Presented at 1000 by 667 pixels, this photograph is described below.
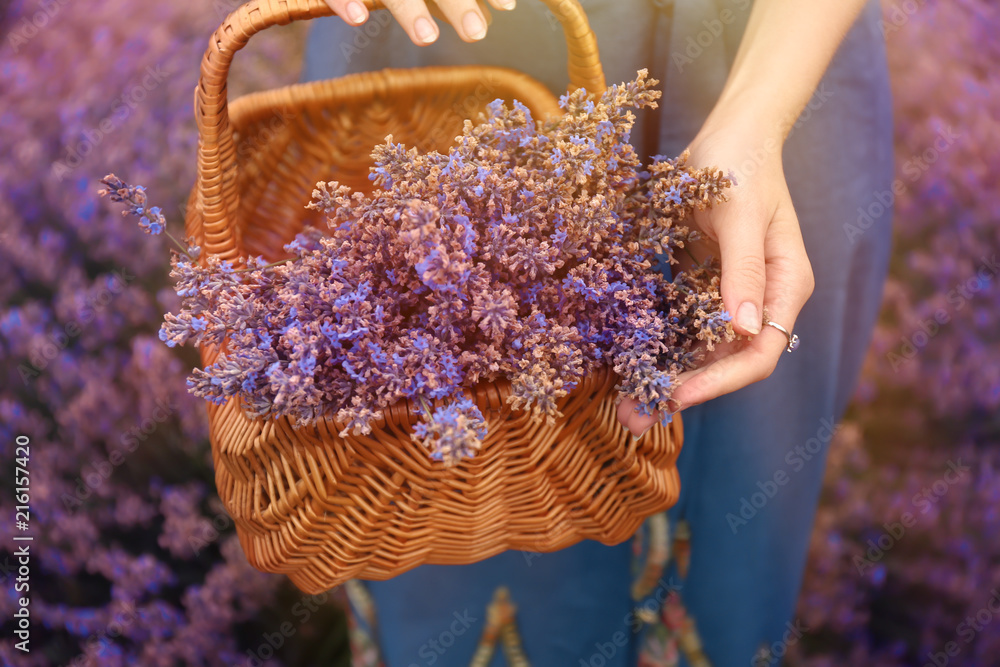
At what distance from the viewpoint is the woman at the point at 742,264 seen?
723 millimetres

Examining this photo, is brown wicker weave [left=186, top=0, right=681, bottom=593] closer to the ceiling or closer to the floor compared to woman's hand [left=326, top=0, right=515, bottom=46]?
closer to the floor

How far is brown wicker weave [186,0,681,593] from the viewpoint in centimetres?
57

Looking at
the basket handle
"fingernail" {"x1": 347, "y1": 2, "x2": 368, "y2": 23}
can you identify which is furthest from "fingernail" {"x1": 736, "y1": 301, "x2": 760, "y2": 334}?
"fingernail" {"x1": 347, "y1": 2, "x2": 368, "y2": 23}

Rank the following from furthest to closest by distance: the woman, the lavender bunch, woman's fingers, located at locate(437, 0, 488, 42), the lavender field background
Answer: the lavender field background → the woman → woman's fingers, located at locate(437, 0, 488, 42) → the lavender bunch

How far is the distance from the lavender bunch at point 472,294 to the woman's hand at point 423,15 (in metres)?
0.10

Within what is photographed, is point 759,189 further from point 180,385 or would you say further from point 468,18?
point 180,385

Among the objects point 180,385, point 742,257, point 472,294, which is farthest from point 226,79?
point 180,385

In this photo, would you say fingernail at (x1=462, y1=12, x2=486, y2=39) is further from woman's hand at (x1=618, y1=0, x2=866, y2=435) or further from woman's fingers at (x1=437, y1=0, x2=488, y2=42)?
woman's hand at (x1=618, y1=0, x2=866, y2=435)

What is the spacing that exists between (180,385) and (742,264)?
39.6 inches

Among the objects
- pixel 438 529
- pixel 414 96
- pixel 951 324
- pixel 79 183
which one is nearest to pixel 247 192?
pixel 414 96

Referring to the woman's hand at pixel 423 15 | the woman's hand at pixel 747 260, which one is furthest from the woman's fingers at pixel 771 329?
the woman's hand at pixel 423 15

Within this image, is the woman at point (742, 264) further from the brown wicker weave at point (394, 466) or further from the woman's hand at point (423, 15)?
the brown wicker weave at point (394, 466)

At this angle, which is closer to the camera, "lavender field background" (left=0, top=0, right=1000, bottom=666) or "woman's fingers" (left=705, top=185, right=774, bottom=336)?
"woman's fingers" (left=705, top=185, right=774, bottom=336)

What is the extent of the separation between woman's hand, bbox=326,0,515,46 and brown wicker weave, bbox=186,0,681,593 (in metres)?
0.04
